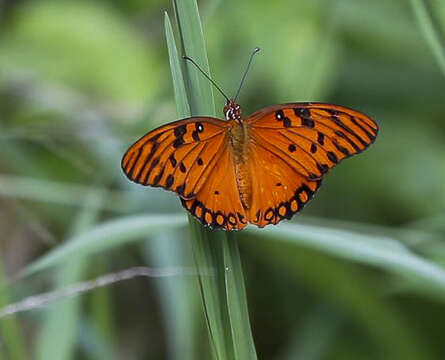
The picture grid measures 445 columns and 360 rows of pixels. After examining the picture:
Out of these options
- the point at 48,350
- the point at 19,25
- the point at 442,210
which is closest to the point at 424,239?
the point at 442,210

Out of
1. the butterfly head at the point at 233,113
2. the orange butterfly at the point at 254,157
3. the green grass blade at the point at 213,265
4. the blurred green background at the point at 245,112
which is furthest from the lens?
the blurred green background at the point at 245,112

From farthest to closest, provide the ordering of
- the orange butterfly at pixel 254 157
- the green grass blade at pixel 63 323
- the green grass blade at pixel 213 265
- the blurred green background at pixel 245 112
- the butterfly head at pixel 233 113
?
1. the blurred green background at pixel 245 112
2. the green grass blade at pixel 63 323
3. the butterfly head at pixel 233 113
4. the orange butterfly at pixel 254 157
5. the green grass blade at pixel 213 265

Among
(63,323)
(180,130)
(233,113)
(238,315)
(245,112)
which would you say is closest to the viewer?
(238,315)

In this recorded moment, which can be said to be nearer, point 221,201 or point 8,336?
point 221,201

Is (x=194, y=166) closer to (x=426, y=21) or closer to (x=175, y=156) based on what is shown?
(x=175, y=156)

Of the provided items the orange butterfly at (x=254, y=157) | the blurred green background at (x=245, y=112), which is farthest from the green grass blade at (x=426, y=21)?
the blurred green background at (x=245, y=112)

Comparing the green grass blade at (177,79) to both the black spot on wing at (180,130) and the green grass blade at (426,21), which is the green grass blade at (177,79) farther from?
the green grass blade at (426,21)

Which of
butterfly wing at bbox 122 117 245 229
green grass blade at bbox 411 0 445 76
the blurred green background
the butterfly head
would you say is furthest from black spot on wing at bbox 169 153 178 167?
the blurred green background

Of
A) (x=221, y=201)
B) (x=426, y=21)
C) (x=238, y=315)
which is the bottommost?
(x=238, y=315)

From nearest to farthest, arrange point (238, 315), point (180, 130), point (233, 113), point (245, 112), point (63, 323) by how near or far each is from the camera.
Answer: point (238, 315) → point (180, 130) → point (233, 113) → point (63, 323) → point (245, 112)

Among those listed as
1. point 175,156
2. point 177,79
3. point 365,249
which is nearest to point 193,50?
point 177,79
